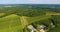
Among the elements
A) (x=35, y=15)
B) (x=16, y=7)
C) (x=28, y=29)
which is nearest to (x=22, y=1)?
(x=16, y=7)

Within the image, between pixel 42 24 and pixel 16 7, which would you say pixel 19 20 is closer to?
pixel 16 7

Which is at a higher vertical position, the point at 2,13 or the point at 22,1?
the point at 22,1

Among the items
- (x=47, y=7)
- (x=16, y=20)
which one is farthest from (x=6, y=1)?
(x=47, y=7)

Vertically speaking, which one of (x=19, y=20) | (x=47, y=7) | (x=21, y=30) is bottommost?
(x=21, y=30)

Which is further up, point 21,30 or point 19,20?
point 19,20

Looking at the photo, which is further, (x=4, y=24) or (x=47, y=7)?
(x=47, y=7)

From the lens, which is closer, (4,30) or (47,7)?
(4,30)

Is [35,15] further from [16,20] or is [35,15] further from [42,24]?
[16,20]

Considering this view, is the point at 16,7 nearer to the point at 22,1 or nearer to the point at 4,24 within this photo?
the point at 22,1
